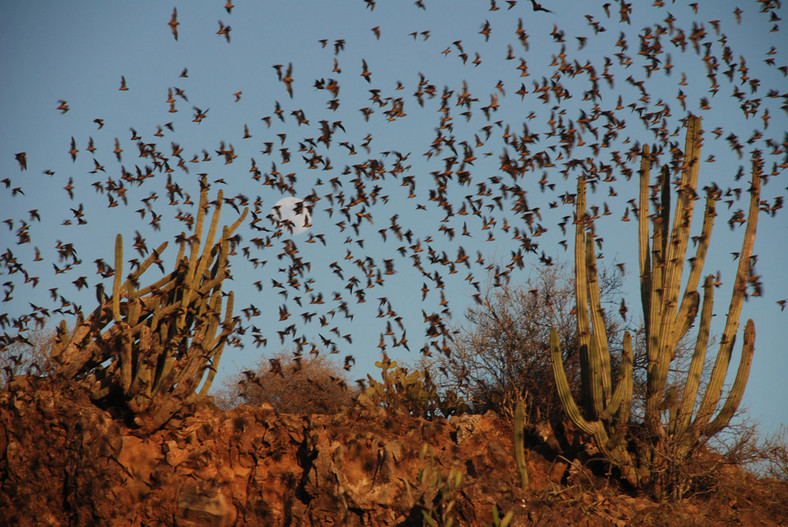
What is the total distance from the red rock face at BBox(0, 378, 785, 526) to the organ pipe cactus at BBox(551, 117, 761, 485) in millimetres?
824

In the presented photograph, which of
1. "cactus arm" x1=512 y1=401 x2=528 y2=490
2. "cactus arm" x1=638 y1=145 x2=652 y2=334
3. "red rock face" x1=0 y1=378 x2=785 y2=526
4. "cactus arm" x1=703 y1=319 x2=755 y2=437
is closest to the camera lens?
"red rock face" x1=0 y1=378 x2=785 y2=526

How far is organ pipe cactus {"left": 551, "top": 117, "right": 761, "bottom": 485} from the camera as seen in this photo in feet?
33.9

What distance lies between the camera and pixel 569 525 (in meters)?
9.25

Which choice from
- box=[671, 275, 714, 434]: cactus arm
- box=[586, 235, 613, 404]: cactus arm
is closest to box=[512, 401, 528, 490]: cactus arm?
box=[586, 235, 613, 404]: cactus arm

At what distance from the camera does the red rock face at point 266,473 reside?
31.3 feet

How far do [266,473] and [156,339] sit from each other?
2604mm

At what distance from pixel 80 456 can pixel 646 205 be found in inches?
370

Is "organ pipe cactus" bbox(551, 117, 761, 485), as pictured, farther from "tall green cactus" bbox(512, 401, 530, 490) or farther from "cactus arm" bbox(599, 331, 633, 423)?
"tall green cactus" bbox(512, 401, 530, 490)

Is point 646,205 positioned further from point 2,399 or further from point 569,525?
point 2,399

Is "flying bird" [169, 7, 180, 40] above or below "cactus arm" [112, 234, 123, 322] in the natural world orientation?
above

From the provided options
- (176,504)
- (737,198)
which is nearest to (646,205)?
(737,198)

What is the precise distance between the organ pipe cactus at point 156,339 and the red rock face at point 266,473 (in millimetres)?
402

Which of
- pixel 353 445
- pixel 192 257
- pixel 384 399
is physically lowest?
pixel 353 445

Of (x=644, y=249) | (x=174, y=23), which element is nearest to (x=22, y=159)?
(x=174, y=23)
